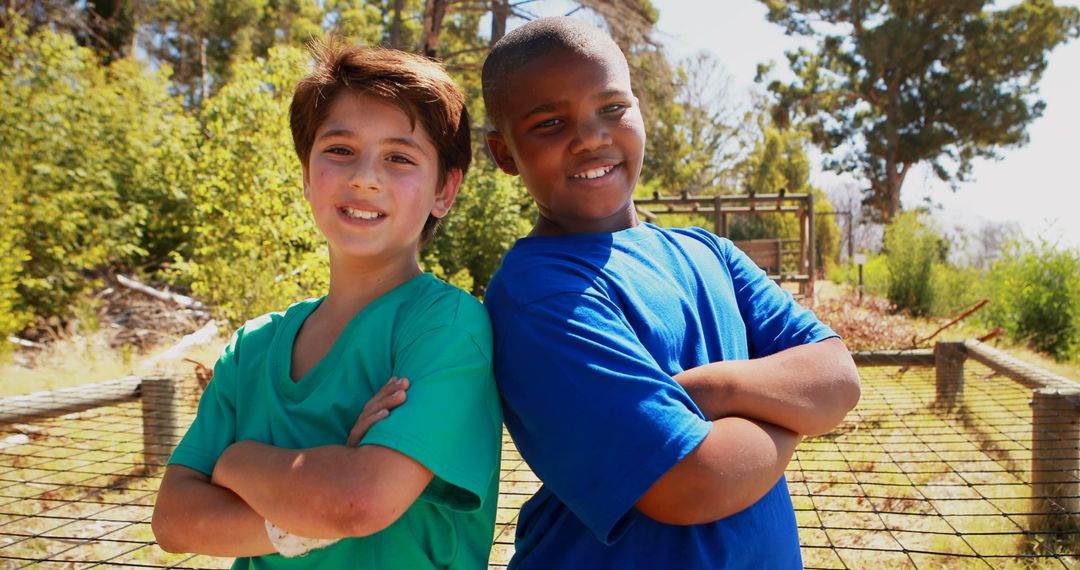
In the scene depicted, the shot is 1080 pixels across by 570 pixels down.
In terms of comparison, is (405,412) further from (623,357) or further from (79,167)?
(79,167)

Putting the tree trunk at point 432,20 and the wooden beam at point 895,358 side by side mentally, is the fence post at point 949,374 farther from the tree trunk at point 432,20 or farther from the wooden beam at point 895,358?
the tree trunk at point 432,20

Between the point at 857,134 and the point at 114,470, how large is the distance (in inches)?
799

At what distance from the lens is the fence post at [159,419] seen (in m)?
3.62

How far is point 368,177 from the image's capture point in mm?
1139

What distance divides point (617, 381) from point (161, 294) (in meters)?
7.92

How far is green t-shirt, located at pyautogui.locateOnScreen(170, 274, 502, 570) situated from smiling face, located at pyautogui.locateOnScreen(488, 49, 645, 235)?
23 centimetres

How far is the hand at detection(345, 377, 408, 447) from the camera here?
0.98 m

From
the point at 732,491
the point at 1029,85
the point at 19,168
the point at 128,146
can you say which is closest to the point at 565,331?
the point at 732,491

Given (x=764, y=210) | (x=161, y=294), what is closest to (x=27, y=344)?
(x=161, y=294)

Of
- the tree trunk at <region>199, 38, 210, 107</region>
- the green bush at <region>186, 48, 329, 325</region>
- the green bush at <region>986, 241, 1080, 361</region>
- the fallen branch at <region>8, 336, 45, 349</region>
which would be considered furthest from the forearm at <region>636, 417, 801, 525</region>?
the tree trunk at <region>199, 38, 210, 107</region>

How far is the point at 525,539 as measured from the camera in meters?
1.15

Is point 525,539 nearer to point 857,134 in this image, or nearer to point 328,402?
point 328,402

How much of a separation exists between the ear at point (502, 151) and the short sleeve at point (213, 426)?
1.82ft

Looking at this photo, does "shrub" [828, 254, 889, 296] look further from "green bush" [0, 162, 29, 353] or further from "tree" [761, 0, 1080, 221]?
"green bush" [0, 162, 29, 353]
